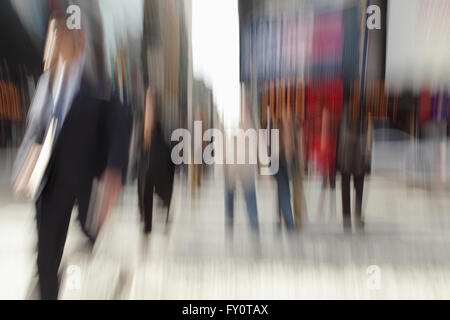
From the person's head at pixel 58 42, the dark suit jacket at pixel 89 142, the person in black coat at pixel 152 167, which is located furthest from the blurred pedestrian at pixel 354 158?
the person's head at pixel 58 42

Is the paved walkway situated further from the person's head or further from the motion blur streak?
the person's head

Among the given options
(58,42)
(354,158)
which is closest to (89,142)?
(58,42)

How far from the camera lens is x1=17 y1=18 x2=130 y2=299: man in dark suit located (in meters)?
1.03

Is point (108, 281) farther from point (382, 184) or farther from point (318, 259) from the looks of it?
point (382, 184)

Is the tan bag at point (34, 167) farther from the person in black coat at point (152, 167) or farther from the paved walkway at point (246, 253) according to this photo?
the person in black coat at point (152, 167)

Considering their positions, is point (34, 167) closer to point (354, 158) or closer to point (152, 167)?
point (152, 167)

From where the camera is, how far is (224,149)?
3.50ft

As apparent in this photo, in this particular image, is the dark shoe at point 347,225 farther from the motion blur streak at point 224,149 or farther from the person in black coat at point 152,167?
the person in black coat at point 152,167

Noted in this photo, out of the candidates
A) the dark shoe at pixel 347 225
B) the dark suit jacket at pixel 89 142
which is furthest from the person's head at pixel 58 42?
the dark shoe at pixel 347 225

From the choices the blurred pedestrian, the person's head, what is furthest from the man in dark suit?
the blurred pedestrian

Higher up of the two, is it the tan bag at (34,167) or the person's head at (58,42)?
the person's head at (58,42)

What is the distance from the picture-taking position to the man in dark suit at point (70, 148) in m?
1.03

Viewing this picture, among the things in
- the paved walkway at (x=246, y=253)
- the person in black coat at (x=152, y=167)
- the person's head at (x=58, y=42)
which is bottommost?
the paved walkway at (x=246, y=253)

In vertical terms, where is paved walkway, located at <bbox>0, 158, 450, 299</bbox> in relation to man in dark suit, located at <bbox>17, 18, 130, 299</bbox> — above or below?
below
